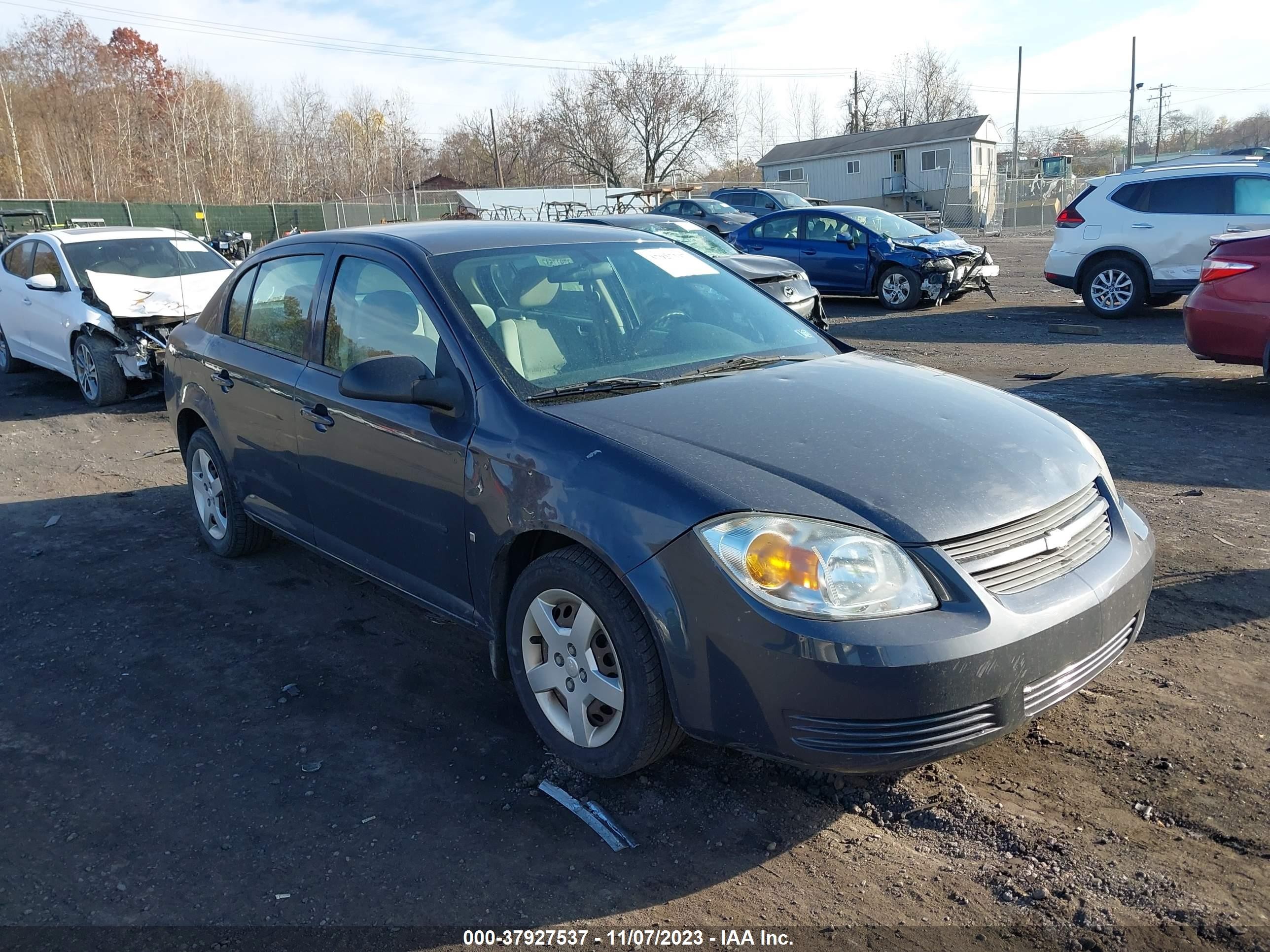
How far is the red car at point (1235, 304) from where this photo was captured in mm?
7578

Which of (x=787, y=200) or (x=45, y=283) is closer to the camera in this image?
(x=45, y=283)

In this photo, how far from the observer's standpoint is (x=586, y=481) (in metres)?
2.92

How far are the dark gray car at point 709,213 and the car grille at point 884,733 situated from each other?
70.3ft

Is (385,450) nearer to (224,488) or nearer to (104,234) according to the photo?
(224,488)

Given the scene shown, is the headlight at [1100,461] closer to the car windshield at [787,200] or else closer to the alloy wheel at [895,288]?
the alloy wheel at [895,288]

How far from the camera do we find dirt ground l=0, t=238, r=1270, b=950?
8.35 feet

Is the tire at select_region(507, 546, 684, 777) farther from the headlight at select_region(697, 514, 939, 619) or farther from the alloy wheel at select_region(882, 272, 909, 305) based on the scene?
the alloy wheel at select_region(882, 272, 909, 305)

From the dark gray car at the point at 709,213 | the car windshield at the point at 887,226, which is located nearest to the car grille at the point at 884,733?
the car windshield at the point at 887,226

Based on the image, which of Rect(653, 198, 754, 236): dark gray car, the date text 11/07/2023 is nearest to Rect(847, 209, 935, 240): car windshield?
Rect(653, 198, 754, 236): dark gray car

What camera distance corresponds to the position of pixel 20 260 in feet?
35.9

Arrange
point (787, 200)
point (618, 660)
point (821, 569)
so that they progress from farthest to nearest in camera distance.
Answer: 1. point (787, 200)
2. point (618, 660)
3. point (821, 569)

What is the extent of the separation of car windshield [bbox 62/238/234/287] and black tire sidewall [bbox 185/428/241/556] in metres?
5.04

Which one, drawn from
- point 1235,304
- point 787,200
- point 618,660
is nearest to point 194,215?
point 787,200

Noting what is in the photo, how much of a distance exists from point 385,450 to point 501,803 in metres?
1.38
